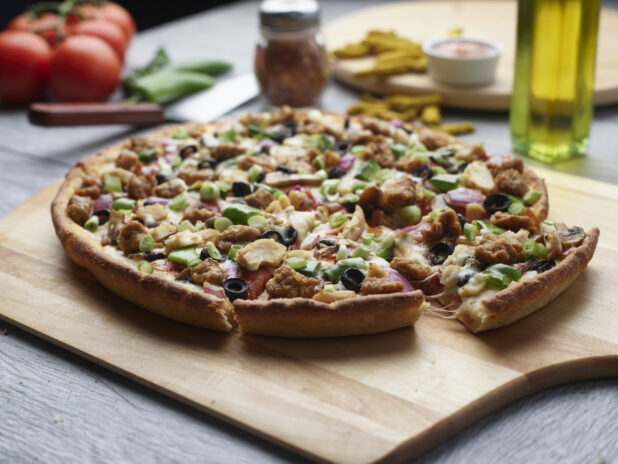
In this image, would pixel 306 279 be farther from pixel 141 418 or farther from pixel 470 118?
pixel 470 118

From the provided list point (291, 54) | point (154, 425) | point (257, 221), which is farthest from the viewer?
point (291, 54)

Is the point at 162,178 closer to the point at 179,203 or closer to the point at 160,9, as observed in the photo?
the point at 179,203

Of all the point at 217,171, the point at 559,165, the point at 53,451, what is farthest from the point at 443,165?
the point at 53,451

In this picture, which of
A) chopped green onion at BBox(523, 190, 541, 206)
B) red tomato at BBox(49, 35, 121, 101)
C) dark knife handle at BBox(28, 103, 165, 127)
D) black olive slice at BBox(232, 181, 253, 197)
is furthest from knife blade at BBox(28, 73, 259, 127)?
chopped green onion at BBox(523, 190, 541, 206)

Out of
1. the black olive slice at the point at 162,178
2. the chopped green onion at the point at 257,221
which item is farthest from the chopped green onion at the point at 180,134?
the chopped green onion at the point at 257,221

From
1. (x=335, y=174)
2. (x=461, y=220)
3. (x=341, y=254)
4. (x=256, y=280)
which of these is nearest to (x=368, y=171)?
(x=335, y=174)

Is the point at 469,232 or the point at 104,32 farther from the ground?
the point at 104,32

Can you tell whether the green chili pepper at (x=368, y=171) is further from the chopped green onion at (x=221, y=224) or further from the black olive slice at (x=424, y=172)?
the chopped green onion at (x=221, y=224)

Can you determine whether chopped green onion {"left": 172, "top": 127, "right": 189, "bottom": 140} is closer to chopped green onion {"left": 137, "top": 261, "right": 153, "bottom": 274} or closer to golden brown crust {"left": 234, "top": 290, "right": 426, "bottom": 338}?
chopped green onion {"left": 137, "top": 261, "right": 153, "bottom": 274}
